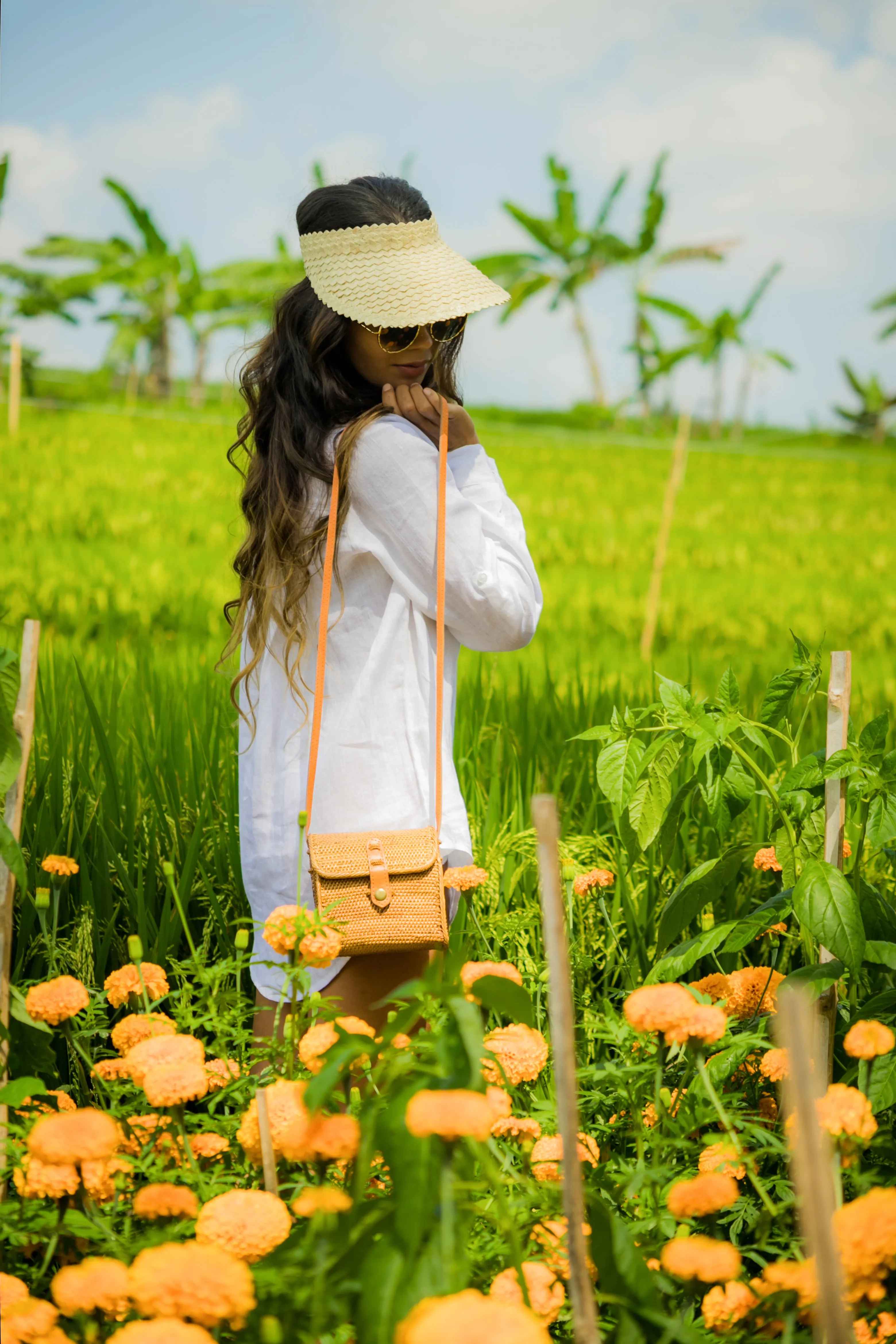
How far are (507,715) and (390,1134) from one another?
79.9 inches

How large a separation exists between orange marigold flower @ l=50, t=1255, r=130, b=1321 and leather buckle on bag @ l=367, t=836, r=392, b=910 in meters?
0.58

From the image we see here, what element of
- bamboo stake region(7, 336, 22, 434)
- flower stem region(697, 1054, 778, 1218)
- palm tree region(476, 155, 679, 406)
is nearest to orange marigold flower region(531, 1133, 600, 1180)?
flower stem region(697, 1054, 778, 1218)

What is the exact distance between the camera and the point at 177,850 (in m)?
2.00

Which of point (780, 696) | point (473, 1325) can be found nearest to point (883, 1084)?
point (780, 696)

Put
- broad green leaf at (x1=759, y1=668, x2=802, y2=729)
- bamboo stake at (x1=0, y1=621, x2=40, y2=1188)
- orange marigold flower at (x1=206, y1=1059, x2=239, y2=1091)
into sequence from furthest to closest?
broad green leaf at (x1=759, y1=668, x2=802, y2=729), orange marigold flower at (x1=206, y1=1059, x2=239, y2=1091), bamboo stake at (x1=0, y1=621, x2=40, y2=1188)

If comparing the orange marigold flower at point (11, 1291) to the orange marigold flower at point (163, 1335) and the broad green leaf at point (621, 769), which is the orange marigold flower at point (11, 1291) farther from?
the broad green leaf at point (621, 769)

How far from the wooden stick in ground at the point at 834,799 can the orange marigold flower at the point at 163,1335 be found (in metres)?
0.79

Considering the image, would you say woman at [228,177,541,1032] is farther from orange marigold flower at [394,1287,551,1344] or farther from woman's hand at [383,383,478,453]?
orange marigold flower at [394,1287,551,1344]

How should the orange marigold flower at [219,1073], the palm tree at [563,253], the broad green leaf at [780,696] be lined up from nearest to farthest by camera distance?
the orange marigold flower at [219,1073], the broad green leaf at [780,696], the palm tree at [563,253]

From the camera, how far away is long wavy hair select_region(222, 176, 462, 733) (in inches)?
54.8

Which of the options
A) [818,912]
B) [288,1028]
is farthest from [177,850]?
[818,912]

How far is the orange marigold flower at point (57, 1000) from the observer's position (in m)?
0.96

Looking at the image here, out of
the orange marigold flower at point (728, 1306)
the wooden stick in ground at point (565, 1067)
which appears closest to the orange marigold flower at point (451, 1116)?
the wooden stick in ground at point (565, 1067)

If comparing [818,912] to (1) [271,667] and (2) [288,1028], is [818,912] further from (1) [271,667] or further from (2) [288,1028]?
(1) [271,667]
